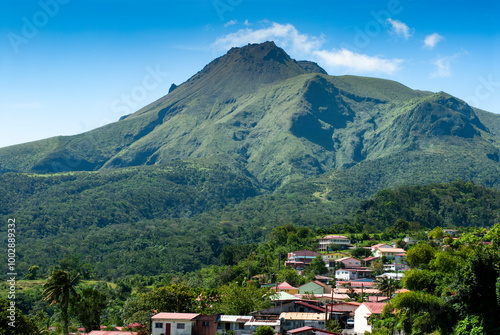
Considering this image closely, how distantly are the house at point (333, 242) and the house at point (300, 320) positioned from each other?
2821 inches

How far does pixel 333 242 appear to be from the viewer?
13612 cm

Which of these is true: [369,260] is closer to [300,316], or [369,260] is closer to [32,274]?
[300,316]

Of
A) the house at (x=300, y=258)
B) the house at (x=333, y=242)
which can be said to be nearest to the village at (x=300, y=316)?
the house at (x=300, y=258)

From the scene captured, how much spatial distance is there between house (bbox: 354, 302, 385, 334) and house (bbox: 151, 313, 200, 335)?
15683mm

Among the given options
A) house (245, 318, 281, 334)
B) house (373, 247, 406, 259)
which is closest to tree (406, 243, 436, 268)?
house (245, 318, 281, 334)

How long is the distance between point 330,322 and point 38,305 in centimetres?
6053

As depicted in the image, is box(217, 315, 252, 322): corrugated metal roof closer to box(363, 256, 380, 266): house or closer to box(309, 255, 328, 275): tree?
box(309, 255, 328, 275): tree

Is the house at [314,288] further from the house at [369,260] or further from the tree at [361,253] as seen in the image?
the tree at [361,253]

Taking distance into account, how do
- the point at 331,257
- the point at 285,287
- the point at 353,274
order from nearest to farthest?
the point at 285,287 → the point at 353,274 → the point at 331,257

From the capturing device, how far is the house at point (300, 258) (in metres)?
114

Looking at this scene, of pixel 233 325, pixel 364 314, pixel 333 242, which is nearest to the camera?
pixel 364 314

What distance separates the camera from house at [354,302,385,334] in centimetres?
5631

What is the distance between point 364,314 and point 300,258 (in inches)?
2431

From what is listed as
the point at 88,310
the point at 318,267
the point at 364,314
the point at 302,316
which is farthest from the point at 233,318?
the point at 318,267
